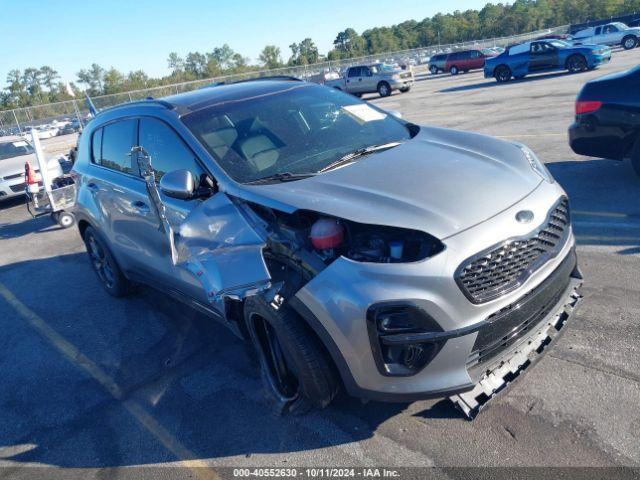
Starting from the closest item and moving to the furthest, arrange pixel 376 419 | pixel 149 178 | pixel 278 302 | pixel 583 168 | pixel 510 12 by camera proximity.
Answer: pixel 278 302, pixel 376 419, pixel 149 178, pixel 583 168, pixel 510 12

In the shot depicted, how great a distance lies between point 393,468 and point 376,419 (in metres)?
0.40

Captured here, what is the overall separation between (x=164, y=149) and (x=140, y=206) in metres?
0.56

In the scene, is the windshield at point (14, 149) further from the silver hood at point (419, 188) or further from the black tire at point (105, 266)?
the silver hood at point (419, 188)

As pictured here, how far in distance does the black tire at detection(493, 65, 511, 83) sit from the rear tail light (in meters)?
18.3

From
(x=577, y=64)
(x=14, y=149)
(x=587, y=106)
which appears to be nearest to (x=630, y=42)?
(x=577, y=64)

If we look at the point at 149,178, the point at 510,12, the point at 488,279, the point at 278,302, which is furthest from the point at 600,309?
the point at 510,12

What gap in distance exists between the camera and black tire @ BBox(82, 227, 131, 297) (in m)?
5.31

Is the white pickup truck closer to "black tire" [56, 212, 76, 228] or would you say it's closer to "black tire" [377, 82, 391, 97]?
"black tire" [377, 82, 391, 97]

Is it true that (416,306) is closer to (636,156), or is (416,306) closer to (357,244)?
(357,244)

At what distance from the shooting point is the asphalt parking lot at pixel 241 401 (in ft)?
9.11

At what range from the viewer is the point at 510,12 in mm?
95688

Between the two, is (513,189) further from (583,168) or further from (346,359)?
(583,168)

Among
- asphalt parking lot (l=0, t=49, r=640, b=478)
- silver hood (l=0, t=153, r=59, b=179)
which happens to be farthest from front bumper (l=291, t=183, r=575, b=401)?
silver hood (l=0, t=153, r=59, b=179)

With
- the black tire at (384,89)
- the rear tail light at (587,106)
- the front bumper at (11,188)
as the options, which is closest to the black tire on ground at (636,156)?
the rear tail light at (587,106)
